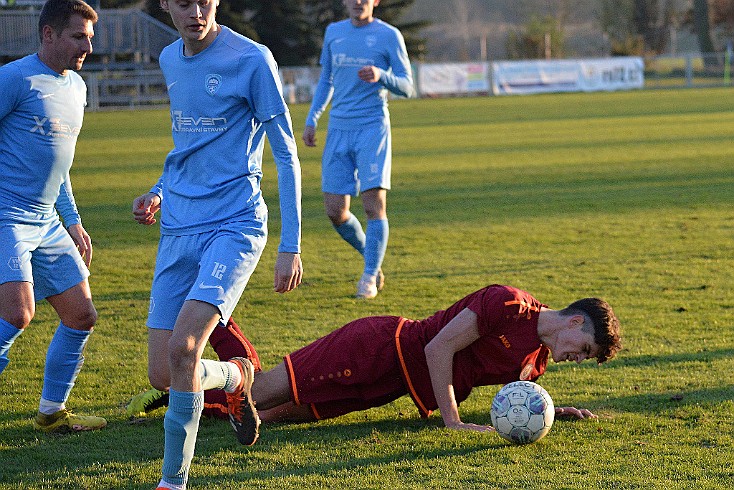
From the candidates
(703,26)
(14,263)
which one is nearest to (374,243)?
(14,263)

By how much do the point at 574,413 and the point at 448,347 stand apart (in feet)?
2.49

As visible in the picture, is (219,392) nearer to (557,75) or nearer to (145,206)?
(145,206)

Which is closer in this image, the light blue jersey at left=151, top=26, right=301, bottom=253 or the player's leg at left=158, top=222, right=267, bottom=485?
the player's leg at left=158, top=222, right=267, bottom=485

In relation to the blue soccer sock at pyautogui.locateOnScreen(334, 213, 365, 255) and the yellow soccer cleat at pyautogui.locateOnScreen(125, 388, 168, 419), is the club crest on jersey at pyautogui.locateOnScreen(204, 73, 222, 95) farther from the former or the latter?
the blue soccer sock at pyautogui.locateOnScreen(334, 213, 365, 255)

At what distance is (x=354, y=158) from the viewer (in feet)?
27.4

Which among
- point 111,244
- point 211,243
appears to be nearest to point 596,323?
point 211,243

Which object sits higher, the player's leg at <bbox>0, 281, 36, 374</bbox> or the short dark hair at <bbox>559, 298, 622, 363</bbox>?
the player's leg at <bbox>0, 281, 36, 374</bbox>

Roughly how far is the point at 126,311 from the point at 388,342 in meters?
3.29

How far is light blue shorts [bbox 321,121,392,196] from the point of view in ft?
26.8

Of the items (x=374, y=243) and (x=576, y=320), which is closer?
(x=576, y=320)

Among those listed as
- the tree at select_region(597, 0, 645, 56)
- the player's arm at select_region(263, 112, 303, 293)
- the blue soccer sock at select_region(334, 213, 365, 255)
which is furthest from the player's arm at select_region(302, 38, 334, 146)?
the tree at select_region(597, 0, 645, 56)

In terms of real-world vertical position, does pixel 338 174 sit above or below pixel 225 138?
below

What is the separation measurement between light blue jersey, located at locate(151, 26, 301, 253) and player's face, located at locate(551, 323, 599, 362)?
4.47 ft

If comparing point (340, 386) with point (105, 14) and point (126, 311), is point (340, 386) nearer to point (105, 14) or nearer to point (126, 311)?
point (126, 311)
